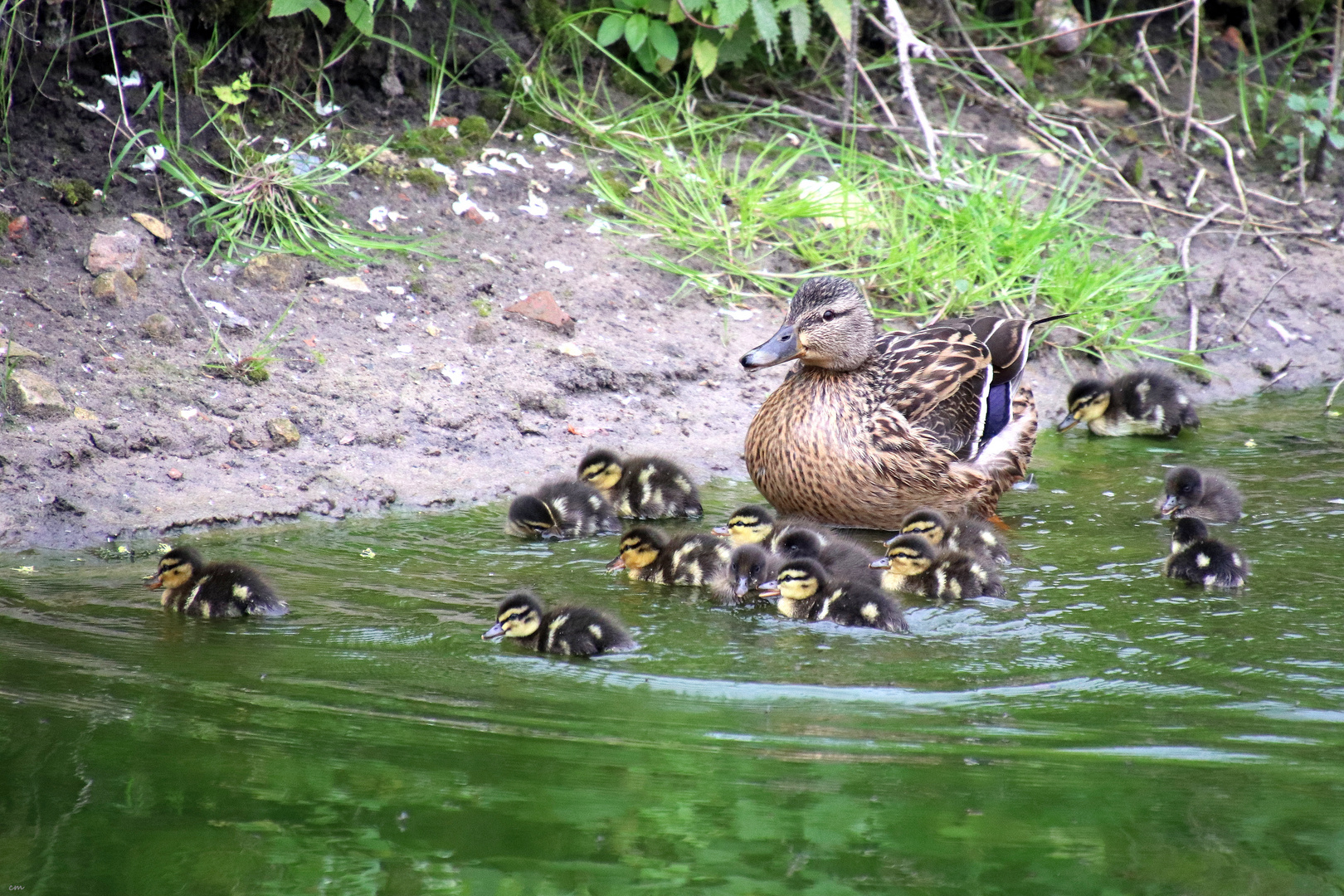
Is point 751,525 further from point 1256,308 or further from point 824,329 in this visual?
point 1256,308

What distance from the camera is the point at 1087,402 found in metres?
6.11

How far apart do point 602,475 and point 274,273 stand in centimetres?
170

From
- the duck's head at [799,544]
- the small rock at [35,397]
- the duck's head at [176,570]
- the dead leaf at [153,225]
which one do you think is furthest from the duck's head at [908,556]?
the dead leaf at [153,225]

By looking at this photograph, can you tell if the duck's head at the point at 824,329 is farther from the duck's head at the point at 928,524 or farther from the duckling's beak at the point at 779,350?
the duck's head at the point at 928,524

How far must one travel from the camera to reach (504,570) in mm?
4344

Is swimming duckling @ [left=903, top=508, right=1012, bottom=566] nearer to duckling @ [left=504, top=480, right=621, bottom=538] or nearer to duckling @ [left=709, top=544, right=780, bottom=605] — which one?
duckling @ [left=709, top=544, right=780, bottom=605]

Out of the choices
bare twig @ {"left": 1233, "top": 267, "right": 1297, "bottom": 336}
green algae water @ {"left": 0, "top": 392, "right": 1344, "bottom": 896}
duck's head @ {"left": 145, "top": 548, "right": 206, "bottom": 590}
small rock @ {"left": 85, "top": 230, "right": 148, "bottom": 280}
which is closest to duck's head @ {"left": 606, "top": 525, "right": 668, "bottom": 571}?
green algae water @ {"left": 0, "top": 392, "right": 1344, "bottom": 896}

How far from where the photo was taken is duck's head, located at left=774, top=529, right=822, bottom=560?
4.35 meters

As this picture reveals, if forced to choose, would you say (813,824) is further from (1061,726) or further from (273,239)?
(273,239)

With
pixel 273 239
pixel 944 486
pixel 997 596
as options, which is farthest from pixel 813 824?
pixel 273 239

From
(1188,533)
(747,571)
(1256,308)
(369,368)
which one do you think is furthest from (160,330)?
(1256,308)

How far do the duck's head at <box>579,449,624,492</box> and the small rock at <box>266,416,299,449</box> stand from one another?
101 centimetres

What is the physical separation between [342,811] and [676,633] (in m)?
1.34

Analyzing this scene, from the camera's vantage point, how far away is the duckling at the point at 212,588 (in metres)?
3.76
